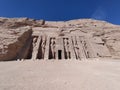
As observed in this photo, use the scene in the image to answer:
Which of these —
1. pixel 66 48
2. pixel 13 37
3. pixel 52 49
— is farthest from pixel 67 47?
pixel 13 37

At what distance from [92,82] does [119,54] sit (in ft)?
34.9

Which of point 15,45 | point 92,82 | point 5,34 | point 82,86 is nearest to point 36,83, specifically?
point 82,86

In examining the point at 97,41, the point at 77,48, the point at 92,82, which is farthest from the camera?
the point at 97,41

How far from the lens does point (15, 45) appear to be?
40.2ft

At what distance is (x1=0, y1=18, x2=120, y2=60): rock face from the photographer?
12391mm

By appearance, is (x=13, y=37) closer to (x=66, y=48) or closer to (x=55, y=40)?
(x=55, y=40)

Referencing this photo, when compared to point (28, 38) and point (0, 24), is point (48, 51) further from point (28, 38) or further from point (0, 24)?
point (0, 24)

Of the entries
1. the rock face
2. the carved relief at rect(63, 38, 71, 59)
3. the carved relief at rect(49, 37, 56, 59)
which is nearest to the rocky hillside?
the rock face

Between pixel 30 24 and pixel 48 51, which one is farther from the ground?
pixel 30 24

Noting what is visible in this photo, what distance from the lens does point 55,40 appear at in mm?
14625

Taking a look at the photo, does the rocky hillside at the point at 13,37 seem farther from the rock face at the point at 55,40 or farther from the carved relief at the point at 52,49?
the carved relief at the point at 52,49

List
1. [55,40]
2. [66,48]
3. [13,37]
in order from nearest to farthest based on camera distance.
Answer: [13,37] → [66,48] → [55,40]

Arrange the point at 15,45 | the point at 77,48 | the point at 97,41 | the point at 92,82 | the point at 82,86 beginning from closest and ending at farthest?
1. the point at 82,86
2. the point at 92,82
3. the point at 15,45
4. the point at 77,48
5. the point at 97,41

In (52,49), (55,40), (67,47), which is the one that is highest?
(55,40)
